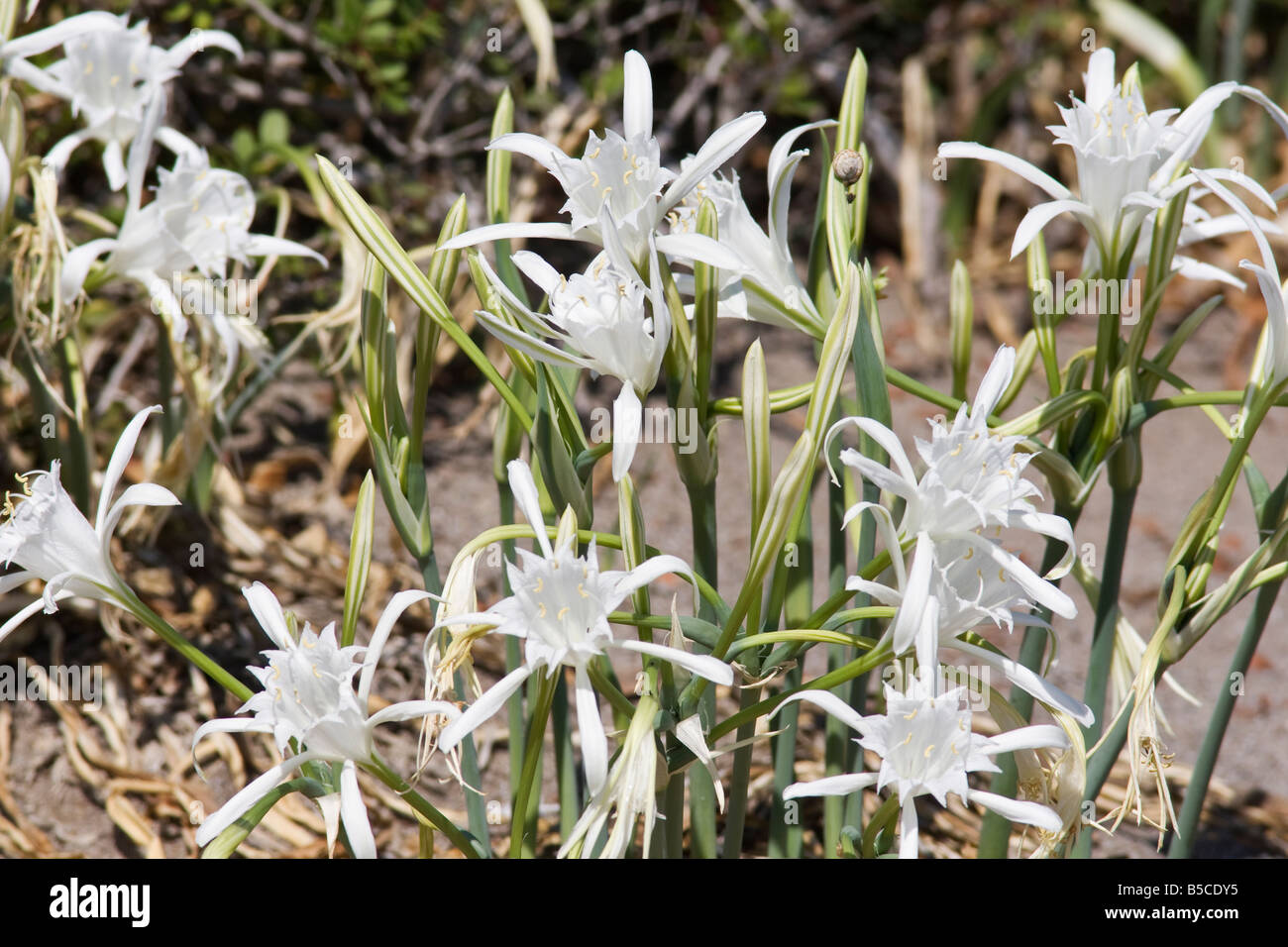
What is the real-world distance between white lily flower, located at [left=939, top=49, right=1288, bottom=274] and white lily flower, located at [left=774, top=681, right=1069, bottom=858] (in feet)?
1.29

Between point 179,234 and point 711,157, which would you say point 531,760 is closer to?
point 711,157

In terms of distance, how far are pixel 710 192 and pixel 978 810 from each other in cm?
99

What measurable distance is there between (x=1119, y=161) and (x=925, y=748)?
524mm

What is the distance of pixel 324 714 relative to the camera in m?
0.91

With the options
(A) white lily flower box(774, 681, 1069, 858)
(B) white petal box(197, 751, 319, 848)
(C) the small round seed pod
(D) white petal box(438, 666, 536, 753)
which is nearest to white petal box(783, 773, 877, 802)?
(A) white lily flower box(774, 681, 1069, 858)

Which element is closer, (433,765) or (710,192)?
(710,192)

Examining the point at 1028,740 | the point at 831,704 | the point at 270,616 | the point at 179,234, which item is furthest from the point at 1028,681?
the point at 179,234

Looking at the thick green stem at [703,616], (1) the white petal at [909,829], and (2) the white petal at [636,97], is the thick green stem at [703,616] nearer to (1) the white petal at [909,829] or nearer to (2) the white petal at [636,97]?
(1) the white petal at [909,829]

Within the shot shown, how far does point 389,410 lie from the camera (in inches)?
43.1

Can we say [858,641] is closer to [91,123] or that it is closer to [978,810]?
[978,810]

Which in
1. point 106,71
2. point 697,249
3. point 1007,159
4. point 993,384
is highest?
point 106,71

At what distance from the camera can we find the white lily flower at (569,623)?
33.4 inches

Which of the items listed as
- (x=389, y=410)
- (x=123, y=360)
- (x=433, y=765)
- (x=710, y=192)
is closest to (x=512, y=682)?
(x=389, y=410)

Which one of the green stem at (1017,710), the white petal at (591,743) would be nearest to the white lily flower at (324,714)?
the white petal at (591,743)
